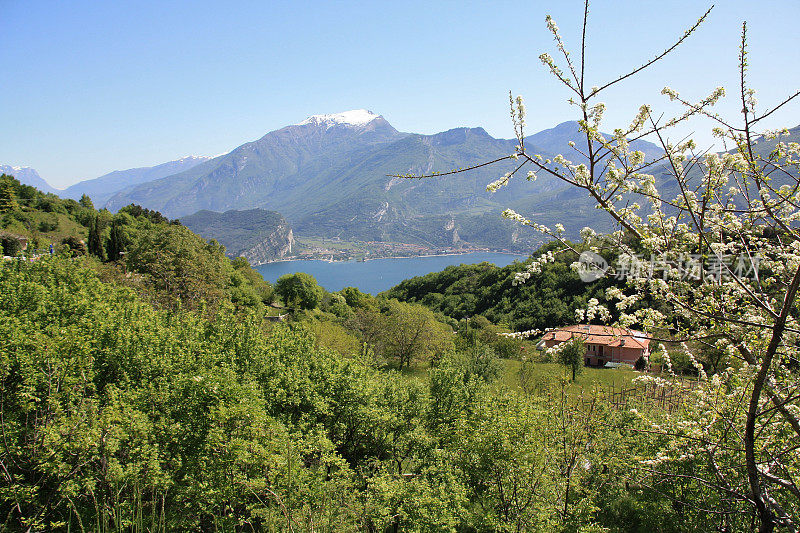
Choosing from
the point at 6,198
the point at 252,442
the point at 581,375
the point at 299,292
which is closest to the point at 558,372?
the point at 581,375

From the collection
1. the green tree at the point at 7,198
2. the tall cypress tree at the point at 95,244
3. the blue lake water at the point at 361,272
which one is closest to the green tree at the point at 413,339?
the tall cypress tree at the point at 95,244

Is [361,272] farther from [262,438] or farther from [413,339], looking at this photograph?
[262,438]

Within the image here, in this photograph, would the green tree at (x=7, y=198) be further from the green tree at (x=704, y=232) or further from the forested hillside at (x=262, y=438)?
the green tree at (x=704, y=232)

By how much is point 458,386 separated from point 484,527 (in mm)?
6929

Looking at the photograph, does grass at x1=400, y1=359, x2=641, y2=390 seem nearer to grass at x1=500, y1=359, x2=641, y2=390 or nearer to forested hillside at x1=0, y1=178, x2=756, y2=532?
grass at x1=500, y1=359, x2=641, y2=390

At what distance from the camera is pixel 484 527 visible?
1023 cm

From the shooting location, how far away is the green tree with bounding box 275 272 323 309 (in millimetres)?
57562

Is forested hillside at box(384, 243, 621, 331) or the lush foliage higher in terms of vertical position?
the lush foliage

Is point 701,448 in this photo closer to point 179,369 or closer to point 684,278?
point 684,278

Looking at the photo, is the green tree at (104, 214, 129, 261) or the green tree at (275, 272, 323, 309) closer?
the green tree at (104, 214, 129, 261)

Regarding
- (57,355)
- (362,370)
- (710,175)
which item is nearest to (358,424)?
(362,370)

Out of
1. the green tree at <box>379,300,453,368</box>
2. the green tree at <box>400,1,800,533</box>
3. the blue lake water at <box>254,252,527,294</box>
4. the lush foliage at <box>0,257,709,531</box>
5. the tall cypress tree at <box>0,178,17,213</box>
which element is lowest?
the blue lake water at <box>254,252,527,294</box>

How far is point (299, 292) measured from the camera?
5819 centimetres

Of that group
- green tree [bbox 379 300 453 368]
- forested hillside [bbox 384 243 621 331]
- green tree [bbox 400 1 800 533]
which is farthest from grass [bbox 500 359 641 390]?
green tree [bbox 400 1 800 533]
